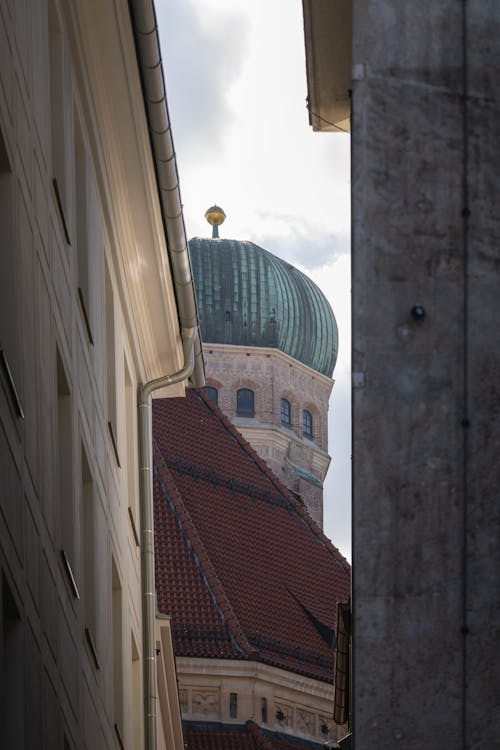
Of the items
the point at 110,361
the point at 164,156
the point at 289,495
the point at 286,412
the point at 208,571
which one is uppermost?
the point at 164,156

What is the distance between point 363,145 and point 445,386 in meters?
1.52

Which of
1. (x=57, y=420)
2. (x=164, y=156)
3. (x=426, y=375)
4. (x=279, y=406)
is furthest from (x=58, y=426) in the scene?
(x=279, y=406)

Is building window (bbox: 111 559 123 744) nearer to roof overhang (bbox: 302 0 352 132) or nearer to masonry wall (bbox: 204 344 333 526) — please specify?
roof overhang (bbox: 302 0 352 132)

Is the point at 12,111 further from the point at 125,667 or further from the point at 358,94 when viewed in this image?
the point at 125,667

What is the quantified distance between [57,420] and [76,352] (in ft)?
3.68

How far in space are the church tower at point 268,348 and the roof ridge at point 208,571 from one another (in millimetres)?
18108

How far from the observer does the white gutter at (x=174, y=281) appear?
55.6 feet

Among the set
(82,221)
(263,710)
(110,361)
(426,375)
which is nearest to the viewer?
(426,375)

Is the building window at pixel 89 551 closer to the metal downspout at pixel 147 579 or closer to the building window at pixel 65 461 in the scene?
the building window at pixel 65 461

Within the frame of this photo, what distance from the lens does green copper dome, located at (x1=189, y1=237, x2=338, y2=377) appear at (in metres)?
68.1

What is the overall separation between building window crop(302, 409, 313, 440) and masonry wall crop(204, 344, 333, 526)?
117 millimetres

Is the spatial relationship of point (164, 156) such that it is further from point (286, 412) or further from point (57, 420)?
point (286, 412)

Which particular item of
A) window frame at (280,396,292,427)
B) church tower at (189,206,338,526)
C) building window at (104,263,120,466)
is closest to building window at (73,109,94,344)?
building window at (104,263,120,466)

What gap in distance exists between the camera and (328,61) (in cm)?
1566
